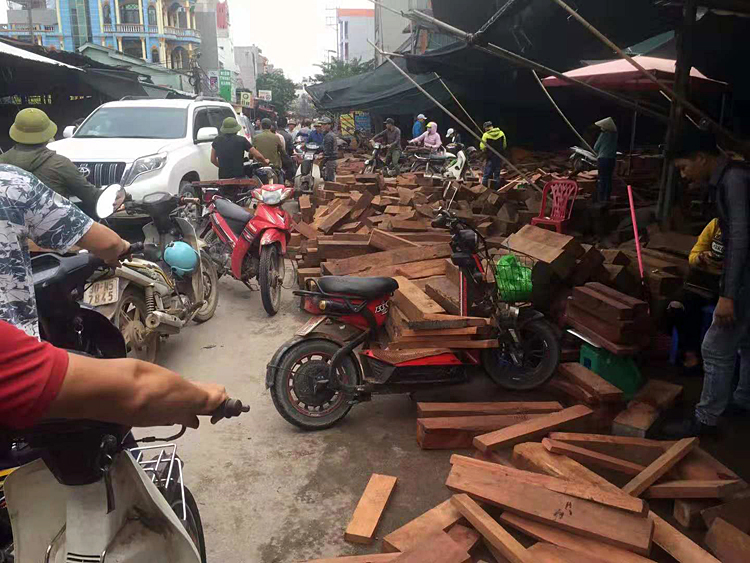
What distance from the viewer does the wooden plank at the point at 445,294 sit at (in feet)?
15.3

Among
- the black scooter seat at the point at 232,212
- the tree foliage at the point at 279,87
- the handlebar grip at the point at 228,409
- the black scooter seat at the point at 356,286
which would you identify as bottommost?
the black scooter seat at the point at 356,286

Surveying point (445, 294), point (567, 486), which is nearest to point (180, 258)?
point (445, 294)

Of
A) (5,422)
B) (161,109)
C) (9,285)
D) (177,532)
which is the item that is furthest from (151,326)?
(161,109)

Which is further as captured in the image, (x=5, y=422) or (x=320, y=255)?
(x=320, y=255)

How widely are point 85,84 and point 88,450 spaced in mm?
19419

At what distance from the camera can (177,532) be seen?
1.74 meters

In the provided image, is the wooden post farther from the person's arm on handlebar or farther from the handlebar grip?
the person's arm on handlebar

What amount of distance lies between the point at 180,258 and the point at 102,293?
114cm

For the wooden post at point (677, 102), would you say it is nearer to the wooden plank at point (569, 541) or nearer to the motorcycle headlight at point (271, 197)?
the motorcycle headlight at point (271, 197)

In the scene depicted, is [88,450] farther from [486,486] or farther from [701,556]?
[701,556]

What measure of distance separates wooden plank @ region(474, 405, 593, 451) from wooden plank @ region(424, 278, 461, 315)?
1.06 meters

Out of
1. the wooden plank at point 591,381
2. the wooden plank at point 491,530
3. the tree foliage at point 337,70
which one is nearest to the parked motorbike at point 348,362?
the wooden plank at point 591,381

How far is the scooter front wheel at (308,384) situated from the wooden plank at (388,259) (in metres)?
2.13

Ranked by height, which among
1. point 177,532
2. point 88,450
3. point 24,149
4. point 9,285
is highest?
point 24,149
